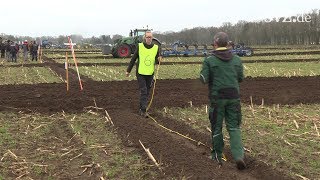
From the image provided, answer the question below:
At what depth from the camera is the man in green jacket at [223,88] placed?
6352 mm

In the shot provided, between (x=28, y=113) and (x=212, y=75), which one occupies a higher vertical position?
(x=212, y=75)

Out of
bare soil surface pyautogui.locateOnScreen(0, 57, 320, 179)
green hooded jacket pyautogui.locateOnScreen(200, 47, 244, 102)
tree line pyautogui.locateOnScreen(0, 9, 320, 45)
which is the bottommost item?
bare soil surface pyautogui.locateOnScreen(0, 57, 320, 179)

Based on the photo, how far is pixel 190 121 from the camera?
387 inches

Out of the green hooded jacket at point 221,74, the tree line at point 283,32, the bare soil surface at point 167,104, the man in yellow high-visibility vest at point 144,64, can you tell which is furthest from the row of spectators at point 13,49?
the tree line at point 283,32

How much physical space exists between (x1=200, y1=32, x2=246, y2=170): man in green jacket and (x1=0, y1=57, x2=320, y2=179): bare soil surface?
19.3 inches

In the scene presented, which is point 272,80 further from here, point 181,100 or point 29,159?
point 29,159

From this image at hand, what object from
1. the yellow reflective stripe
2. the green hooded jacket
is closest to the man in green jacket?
the green hooded jacket

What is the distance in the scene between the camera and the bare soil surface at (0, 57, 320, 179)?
6.18 m

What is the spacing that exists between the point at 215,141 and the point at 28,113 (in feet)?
19.7

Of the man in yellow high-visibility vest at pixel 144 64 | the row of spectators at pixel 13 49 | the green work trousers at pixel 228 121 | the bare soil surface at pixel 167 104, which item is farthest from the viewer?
the row of spectators at pixel 13 49

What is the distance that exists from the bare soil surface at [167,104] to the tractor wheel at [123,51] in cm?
2181

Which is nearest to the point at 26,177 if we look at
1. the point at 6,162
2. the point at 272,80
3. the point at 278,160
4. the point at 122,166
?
the point at 6,162

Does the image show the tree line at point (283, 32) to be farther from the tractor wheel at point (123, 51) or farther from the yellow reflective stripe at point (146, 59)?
the yellow reflective stripe at point (146, 59)

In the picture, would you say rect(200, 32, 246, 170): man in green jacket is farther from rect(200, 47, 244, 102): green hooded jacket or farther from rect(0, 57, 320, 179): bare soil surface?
rect(0, 57, 320, 179): bare soil surface
